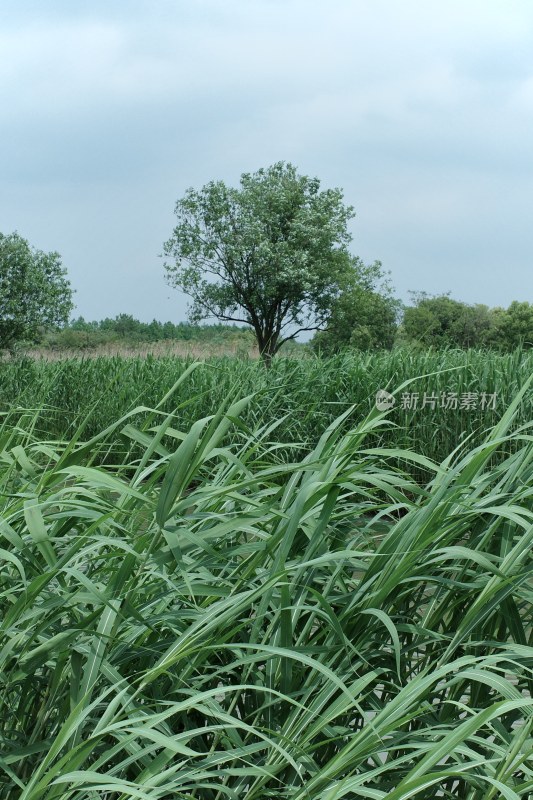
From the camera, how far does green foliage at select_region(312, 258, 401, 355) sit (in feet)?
104

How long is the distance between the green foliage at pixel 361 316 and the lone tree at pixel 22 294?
438 inches

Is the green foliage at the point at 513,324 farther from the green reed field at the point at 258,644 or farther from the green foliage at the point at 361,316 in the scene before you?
the green reed field at the point at 258,644

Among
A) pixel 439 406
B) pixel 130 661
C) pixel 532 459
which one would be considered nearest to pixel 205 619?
pixel 130 661

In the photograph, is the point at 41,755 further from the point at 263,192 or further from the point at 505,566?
the point at 263,192

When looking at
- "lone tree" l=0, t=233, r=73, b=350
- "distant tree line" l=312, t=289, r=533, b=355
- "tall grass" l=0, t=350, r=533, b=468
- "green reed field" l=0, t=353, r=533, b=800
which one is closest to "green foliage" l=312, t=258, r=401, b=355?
"distant tree line" l=312, t=289, r=533, b=355

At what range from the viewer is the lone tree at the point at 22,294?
20219mm

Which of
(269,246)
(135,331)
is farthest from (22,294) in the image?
(135,331)

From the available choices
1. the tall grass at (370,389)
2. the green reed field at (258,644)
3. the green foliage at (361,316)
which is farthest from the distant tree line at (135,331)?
the green reed field at (258,644)

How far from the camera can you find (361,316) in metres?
32.5

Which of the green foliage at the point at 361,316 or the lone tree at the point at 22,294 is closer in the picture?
the lone tree at the point at 22,294

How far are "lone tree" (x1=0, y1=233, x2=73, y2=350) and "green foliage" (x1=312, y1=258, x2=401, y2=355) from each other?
→ 11123mm

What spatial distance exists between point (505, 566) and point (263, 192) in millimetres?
30777

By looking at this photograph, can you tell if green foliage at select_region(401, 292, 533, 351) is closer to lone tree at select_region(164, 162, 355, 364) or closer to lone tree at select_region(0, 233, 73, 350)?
lone tree at select_region(164, 162, 355, 364)

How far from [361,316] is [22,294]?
50.8 feet
